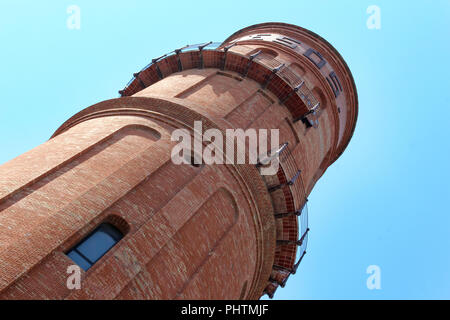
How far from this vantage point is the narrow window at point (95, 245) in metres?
7.37

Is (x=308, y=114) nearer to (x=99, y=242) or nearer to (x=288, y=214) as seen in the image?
(x=288, y=214)

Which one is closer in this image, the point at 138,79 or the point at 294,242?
the point at 294,242

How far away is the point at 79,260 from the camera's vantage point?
7.33 meters

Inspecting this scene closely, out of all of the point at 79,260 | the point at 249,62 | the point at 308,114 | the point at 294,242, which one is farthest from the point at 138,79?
the point at 79,260

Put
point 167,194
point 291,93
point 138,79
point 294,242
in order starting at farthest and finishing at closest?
point 138,79 → point 291,93 → point 294,242 → point 167,194

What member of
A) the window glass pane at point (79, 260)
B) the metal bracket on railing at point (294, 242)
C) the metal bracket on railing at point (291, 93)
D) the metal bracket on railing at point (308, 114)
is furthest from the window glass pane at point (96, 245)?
the metal bracket on railing at point (308, 114)

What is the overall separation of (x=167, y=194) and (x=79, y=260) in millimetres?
2544

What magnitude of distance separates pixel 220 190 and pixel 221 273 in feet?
7.21

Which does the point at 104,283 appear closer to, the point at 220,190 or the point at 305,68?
the point at 220,190

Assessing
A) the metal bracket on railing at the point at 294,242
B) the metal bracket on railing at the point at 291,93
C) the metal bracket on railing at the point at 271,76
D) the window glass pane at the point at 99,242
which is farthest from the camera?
the metal bracket on railing at the point at 271,76

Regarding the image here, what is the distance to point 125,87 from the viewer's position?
16578 mm

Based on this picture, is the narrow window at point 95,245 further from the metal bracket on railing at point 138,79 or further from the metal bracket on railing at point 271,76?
the metal bracket on railing at point 138,79

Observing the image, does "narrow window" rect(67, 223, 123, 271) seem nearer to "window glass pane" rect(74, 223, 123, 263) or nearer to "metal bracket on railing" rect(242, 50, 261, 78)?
"window glass pane" rect(74, 223, 123, 263)

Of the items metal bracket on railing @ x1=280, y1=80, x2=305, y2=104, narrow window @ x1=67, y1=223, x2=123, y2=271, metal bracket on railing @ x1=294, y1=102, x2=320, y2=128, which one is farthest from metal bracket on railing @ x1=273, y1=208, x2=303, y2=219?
narrow window @ x1=67, y1=223, x2=123, y2=271
